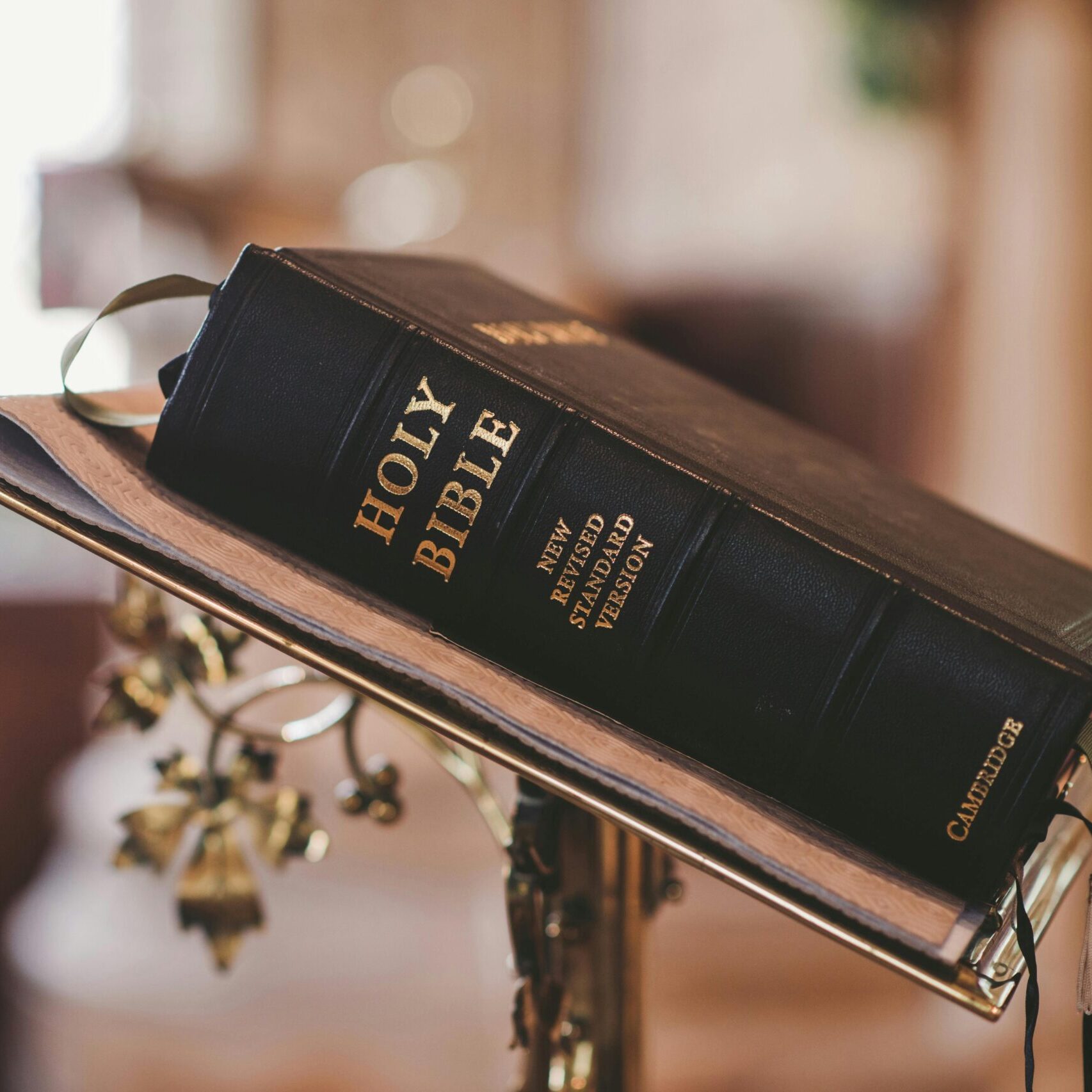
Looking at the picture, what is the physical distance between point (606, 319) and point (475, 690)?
2.66 m

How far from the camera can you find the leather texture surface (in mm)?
307

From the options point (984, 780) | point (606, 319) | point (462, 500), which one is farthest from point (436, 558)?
point (606, 319)

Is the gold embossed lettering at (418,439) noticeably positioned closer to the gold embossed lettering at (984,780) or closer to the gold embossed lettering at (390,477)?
the gold embossed lettering at (390,477)

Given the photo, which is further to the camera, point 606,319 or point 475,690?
point 606,319

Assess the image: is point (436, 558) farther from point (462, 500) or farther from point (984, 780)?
point (984, 780)

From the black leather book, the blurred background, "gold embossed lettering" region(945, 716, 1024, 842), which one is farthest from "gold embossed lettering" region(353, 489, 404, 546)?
the blurred background

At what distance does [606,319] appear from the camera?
2.92 meters

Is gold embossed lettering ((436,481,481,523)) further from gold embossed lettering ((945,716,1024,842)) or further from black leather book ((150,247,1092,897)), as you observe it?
gold embossed lettering ((945,716,1024,842))

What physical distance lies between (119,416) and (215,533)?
0.27 feet

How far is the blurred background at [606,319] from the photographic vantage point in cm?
159

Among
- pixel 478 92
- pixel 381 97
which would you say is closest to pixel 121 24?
pixel 381 97

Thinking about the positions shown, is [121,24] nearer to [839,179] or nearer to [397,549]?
[839,179]

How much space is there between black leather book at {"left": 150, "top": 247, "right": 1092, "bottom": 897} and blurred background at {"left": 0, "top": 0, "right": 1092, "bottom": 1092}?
113 cm

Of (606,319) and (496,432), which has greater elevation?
(496,432)
